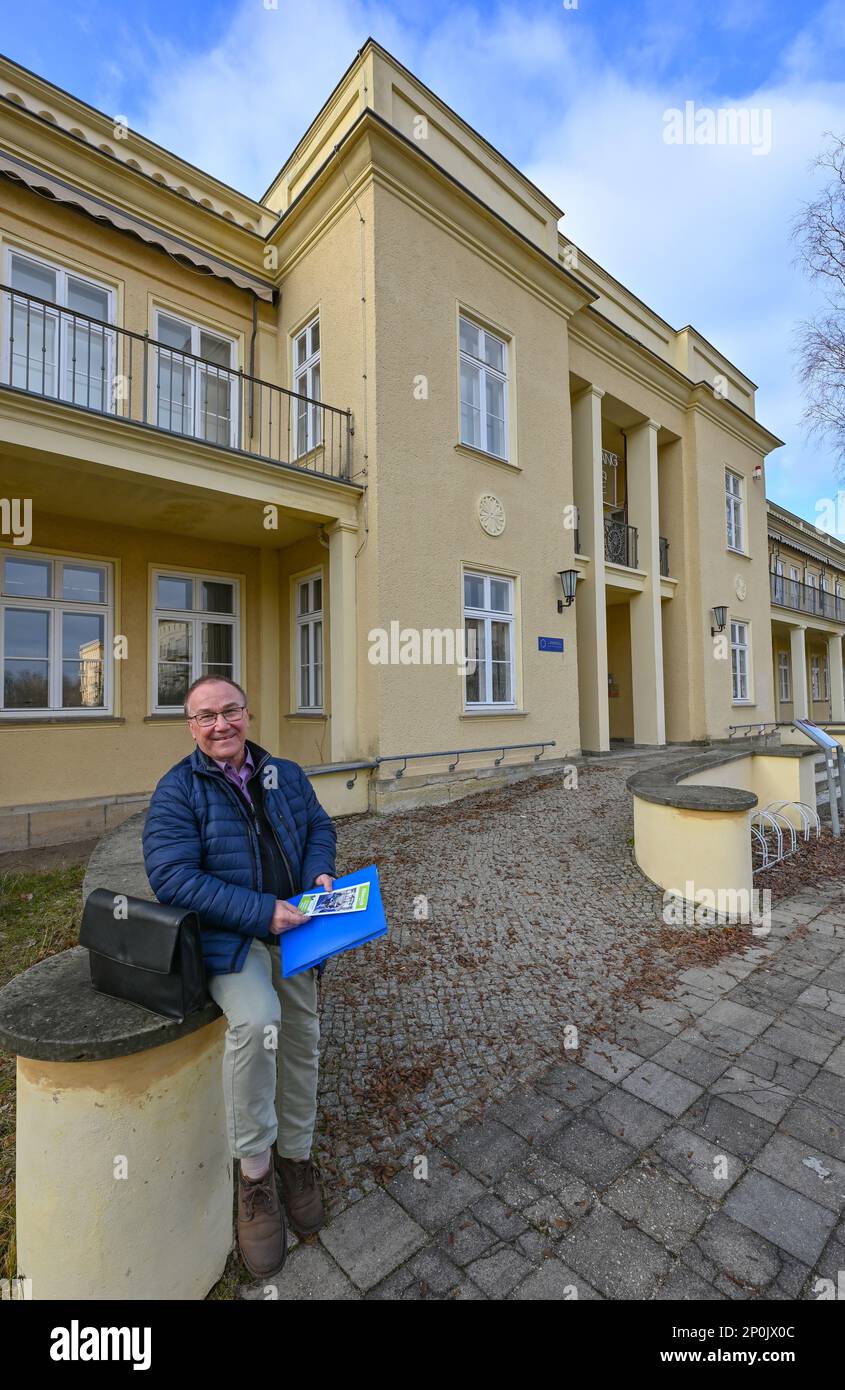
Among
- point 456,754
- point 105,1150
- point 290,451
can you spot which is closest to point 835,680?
point 456,754

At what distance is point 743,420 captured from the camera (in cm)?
1628

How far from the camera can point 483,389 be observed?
9.47m

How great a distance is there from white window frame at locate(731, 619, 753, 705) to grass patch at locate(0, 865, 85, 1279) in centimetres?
1474

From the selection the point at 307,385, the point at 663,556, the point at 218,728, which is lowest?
the point at 218,728

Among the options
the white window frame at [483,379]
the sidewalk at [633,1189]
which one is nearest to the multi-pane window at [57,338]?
the white window frame at [483,379]

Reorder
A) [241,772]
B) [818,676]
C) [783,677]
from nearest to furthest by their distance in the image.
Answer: [241,772]
[783,677]
[818,676]

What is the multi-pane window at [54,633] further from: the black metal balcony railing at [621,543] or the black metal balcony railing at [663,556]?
the black metal balcony railing at [663,556]

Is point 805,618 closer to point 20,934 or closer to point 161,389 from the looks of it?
point 161,389

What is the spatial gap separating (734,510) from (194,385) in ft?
46.1

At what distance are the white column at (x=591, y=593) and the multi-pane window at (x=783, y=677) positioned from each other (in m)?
16.8

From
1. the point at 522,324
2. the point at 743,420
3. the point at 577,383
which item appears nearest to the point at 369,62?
the point at 522,324

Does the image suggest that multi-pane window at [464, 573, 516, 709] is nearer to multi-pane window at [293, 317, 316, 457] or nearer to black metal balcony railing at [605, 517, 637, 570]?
multi-pane window at [293, 317, 316, 457]

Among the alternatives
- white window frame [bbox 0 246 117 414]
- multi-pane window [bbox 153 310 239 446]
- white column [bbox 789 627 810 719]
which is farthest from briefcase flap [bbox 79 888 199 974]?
white column [bbox 789 627 810 719]
